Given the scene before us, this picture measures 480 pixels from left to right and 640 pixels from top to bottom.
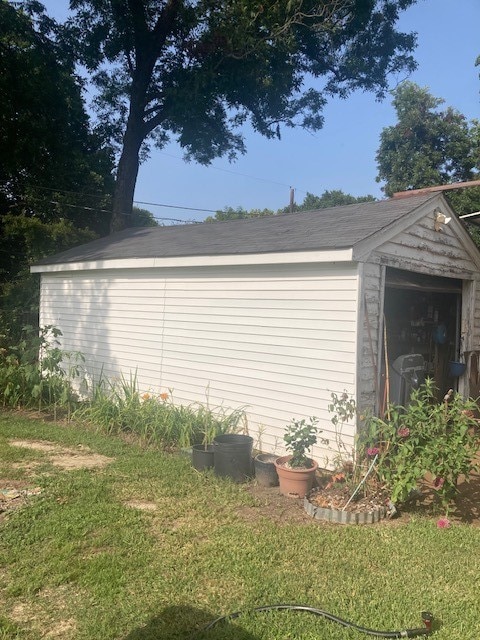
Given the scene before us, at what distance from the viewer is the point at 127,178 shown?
16.7 metres

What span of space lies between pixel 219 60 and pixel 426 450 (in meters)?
14.6

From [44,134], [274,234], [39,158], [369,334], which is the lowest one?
[369,334]

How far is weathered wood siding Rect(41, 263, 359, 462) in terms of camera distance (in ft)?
18.0

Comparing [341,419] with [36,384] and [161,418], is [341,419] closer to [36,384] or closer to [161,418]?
[161,418]

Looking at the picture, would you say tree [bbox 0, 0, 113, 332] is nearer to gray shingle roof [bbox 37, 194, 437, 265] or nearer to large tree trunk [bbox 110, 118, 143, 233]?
large tree trunk [bbox 110, 118, 143, 233]

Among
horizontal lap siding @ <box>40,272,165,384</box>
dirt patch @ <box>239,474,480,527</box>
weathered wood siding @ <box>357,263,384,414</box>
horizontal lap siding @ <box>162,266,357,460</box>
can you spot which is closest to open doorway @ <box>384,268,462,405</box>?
weathered wood siding @ <box>357,263,384,414</box>

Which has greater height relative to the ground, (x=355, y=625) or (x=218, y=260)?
(x=218, y=260)

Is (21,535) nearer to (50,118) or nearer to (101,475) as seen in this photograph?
(101,475)

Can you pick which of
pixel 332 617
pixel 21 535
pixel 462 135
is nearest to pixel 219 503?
pixel 21 535

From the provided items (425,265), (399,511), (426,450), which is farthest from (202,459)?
(425,265)

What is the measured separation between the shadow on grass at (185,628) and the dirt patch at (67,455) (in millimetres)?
3001

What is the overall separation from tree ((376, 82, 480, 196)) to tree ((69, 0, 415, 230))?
1.57 metres

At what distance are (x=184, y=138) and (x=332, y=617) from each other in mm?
18109

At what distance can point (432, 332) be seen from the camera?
8.23 metres
